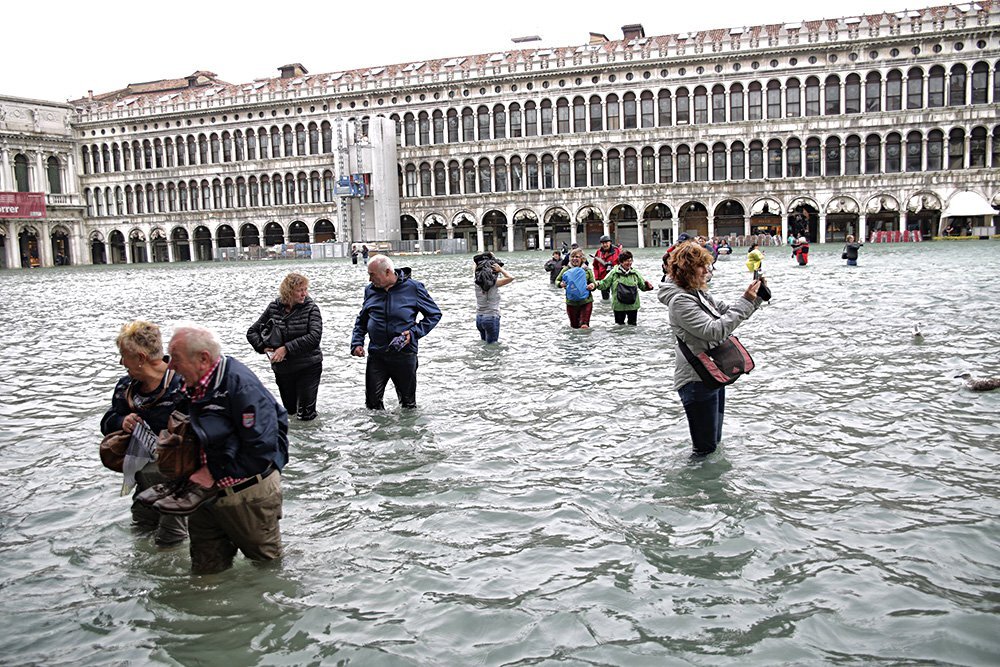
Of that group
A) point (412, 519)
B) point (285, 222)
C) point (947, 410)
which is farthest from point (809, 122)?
point (412, 519)

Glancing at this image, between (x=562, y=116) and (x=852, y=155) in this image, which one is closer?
(x=852, y=155)

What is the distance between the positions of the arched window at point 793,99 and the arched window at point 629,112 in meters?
9.60

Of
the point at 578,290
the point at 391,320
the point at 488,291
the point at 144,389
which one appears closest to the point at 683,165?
the point at 578,290

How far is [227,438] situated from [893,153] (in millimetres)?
57621

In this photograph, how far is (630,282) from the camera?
1353 centimetres

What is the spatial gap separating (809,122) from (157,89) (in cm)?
5447

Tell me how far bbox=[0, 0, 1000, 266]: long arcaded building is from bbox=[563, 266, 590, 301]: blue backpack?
44.0 m

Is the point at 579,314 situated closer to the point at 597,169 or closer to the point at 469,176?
the point at 597,169

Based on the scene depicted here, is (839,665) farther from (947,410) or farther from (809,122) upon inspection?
(809,122)

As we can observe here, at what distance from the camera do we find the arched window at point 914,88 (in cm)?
5344

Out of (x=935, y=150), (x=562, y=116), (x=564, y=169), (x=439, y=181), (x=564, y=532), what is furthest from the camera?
(x=439, y=181)

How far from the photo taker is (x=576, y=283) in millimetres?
13422

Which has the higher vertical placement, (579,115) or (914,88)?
(579,115)

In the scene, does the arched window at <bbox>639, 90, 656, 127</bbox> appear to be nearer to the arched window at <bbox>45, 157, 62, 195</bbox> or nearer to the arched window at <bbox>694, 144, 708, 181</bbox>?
the arched window at <bbox>694, 144, 708, 181</bbox>
